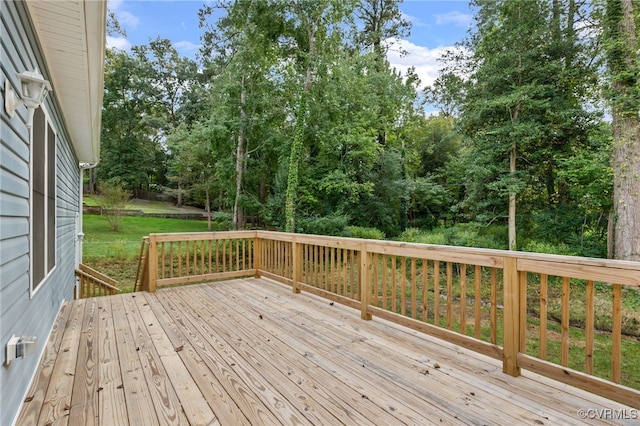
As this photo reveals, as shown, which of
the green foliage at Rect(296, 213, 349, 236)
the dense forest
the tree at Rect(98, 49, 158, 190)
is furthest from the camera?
the tree at Rect(98, 49, 158, 190)

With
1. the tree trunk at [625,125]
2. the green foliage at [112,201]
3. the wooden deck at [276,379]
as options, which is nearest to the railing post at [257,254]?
the wooden deck at [276,379]

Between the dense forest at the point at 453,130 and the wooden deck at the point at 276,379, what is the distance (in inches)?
293

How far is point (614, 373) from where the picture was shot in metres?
1.89

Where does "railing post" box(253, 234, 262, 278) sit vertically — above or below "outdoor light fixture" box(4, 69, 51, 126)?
below

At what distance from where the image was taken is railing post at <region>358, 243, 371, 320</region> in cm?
354

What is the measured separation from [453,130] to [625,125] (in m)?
5.01

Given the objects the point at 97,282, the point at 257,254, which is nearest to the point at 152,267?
the point at 257,254

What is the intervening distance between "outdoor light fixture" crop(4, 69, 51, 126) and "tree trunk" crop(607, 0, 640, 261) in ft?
32.5

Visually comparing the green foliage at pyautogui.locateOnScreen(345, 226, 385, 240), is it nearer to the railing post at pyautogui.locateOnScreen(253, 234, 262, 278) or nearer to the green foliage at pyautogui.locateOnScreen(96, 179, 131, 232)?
the railing post at pyautogui.locateOnScreen(253, 234, 262, 278)

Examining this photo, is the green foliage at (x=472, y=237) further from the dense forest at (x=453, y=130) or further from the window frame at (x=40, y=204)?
the window frame at (x=40, y=204)

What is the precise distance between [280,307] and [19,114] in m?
2.99

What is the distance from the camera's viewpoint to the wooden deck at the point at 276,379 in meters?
1.85

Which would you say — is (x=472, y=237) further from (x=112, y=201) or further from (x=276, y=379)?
(x=112, y=201)

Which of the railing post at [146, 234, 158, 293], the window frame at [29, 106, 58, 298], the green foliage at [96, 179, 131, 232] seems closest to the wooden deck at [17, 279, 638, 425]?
the window frame at [29, 106, 58, 298]
